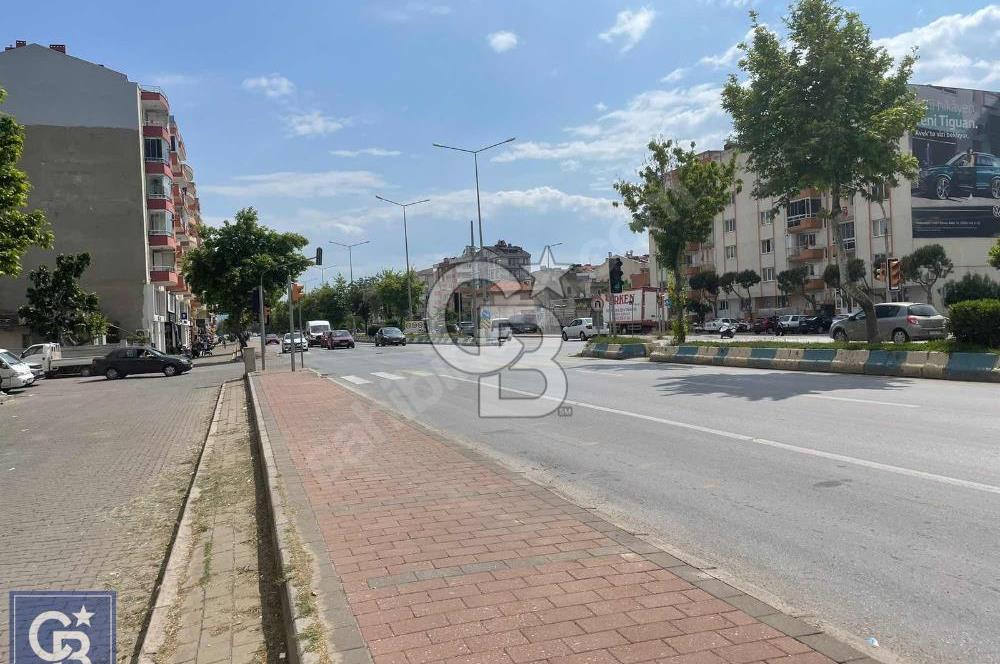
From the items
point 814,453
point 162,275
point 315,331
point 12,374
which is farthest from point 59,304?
point 814,453

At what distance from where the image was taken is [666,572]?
4371 mm

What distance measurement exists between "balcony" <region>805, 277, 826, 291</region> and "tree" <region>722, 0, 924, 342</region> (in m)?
38.5

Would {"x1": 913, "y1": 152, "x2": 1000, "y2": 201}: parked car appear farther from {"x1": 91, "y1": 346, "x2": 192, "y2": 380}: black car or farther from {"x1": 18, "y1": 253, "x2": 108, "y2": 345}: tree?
{"x1": 18, "y1": 253, "x2": 108, "y2": 345}: tree

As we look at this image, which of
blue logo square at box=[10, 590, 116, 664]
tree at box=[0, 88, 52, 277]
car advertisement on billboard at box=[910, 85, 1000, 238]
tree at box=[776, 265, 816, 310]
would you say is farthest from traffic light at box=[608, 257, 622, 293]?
tree at box=[776, 265, 816, 310]

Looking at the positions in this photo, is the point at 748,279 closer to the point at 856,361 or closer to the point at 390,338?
the point at 390,338

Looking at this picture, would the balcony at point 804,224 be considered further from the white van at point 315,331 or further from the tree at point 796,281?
the white van at point 315,331

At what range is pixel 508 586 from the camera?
13.9 ft

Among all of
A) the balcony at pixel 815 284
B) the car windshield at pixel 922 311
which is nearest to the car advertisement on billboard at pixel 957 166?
the balcony at pixel 815 284

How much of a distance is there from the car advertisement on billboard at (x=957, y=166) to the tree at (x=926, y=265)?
402cm

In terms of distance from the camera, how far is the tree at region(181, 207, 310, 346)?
47.3 m

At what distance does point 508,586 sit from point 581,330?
160ft

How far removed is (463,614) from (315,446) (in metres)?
6.06

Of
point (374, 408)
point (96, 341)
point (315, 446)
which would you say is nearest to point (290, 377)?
point (374, 408)

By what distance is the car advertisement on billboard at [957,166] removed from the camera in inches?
2039
